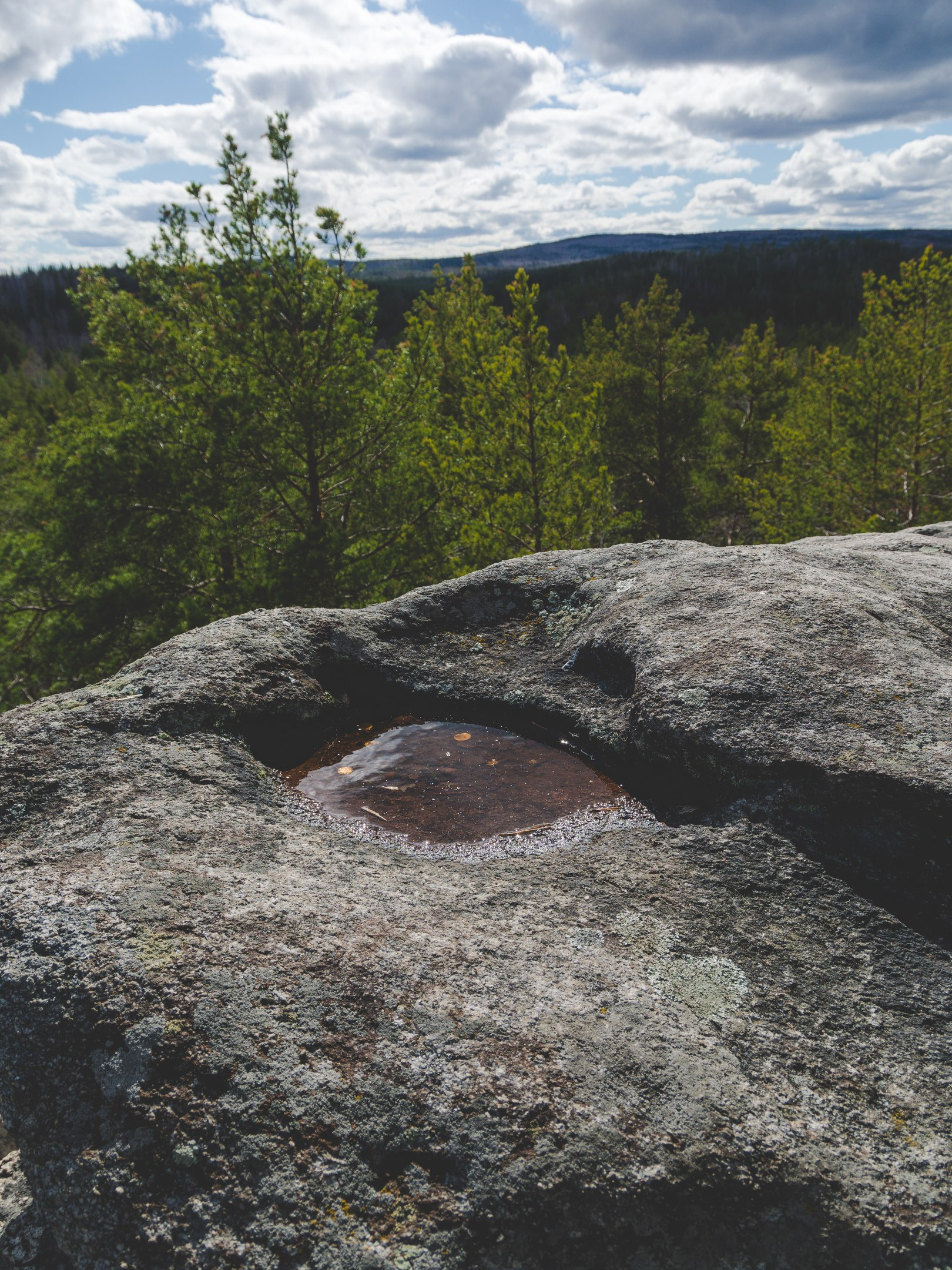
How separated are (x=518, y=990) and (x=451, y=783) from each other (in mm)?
1443

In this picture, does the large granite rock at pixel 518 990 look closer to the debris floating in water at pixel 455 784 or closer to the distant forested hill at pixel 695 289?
the debris floating in water at pixel 455 784

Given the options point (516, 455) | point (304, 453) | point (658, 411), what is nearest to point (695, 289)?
point (658, 411)

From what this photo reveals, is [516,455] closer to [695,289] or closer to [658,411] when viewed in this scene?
[658,411]

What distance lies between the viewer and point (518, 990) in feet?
7.44

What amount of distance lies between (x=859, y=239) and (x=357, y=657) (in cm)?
20866

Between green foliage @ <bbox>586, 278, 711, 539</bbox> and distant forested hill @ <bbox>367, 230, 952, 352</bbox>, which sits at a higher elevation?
distant forested hill @ <bbox>367, 230, 952, 352</bbox>

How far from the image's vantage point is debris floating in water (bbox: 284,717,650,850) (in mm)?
3322

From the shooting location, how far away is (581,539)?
568 inches

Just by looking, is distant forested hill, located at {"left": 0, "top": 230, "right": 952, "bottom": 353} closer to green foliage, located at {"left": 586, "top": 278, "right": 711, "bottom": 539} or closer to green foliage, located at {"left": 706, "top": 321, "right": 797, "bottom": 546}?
green foliage, located at {"left": 706, "top": 321, "right": 797, "bottom": 546}

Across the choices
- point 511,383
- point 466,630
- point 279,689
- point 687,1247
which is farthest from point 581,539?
point 687,1247

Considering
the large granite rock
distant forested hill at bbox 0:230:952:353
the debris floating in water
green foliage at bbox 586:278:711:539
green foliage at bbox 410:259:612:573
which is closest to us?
the large granite rock

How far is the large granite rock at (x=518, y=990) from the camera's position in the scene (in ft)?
5.88

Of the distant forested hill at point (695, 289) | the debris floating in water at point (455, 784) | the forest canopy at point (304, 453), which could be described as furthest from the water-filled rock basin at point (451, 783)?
the distant forested hill at point (695, 289)

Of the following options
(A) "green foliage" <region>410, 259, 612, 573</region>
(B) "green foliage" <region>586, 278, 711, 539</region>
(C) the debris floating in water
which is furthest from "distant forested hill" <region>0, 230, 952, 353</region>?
(C) the debris floating in water
